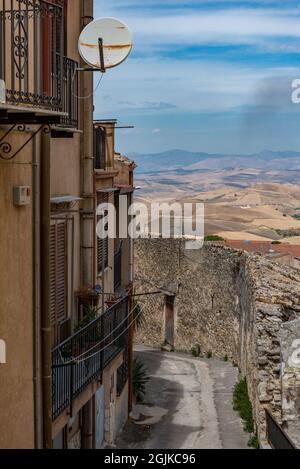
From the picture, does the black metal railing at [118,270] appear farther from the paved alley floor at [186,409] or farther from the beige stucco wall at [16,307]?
the beige stucco wall at [16,307]

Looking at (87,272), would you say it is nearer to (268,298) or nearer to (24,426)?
(268,298)

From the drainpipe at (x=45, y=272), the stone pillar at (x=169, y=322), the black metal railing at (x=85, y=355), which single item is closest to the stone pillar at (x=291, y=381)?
the black metal railing at (x=85, y=355)

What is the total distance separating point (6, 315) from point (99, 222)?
6.82 meters

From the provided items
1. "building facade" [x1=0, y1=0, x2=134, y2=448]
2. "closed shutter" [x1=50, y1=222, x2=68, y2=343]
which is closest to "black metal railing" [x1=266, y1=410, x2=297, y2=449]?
"building facade" [x1=0, y1=0, x2=134, y2=448]

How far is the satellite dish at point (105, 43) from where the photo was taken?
9992 mm

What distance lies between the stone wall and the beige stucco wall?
5153 mm

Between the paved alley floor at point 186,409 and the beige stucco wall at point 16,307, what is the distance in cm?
813

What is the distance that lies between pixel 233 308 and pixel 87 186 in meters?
→ 12.5

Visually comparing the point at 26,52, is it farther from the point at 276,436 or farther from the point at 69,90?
the point at 276,436

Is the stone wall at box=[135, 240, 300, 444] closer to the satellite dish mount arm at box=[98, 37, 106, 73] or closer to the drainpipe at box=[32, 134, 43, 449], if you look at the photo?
the drainpipe at box=[32, 134, 43, 449]

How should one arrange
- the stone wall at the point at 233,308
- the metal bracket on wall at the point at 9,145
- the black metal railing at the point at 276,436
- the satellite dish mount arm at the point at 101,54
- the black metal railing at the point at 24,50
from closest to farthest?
the black metal railing at the point at 24,50
the metal bracket on wall at the point at 9,145
the satellite dish mount arm at the point at 101,54
the black metal railing at the point at 276,436
the stone wall at the point at 233,308

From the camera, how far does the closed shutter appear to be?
10656mm

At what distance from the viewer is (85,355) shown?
1130 cm

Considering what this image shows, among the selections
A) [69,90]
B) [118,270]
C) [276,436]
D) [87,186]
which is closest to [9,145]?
[69,90]
